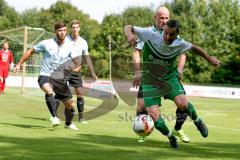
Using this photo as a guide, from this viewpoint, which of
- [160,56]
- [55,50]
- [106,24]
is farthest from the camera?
[106,24]

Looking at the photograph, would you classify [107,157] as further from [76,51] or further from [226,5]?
[226,5]

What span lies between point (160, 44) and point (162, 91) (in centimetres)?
75

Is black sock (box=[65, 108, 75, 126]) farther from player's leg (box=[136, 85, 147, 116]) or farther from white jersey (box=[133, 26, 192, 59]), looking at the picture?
white jersey (box=[133, 26, 192, 59])

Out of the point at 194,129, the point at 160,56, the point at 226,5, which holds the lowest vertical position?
the point at 194,129

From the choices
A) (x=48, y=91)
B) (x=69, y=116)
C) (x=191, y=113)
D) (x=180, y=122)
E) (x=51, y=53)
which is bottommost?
(x=69, y=116)

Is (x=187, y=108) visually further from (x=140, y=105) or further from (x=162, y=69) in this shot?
(x=140, y=105)

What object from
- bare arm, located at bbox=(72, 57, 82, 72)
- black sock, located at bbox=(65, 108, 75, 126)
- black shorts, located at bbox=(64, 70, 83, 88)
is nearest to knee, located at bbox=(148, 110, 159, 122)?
black sock, located at bbox=(65, 108, 75, 126)

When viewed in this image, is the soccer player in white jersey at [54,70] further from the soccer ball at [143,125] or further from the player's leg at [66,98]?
the soccer ball at [143,125]

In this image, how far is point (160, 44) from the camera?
784 centimetres

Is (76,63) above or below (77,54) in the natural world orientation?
below

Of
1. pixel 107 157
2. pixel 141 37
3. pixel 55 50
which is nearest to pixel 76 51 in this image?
pixel 55 50

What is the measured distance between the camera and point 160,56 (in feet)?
26.0

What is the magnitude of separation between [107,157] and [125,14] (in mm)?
83092

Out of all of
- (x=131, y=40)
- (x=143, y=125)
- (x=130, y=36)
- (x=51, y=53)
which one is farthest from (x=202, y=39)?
(x=131, y=40)
